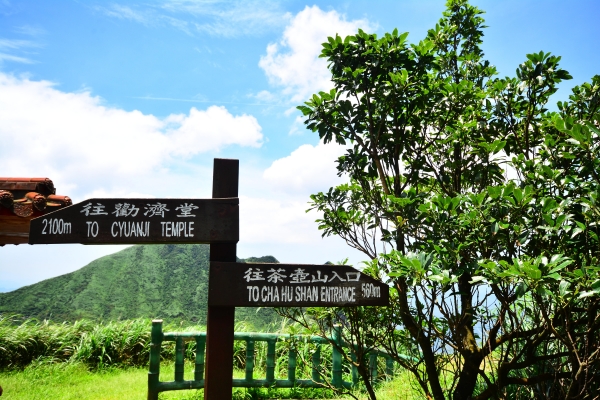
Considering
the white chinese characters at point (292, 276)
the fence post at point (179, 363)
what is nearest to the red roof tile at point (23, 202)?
the white chinese characters at point (292, 276)

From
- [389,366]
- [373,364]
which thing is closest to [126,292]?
[389,366]

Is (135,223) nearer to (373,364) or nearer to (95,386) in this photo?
(373,364)

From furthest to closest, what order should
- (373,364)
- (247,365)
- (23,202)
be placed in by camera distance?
1. (373,364)
2. (247,365)
3. (23,202)

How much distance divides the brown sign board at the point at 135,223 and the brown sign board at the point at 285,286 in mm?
293

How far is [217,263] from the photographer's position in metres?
3.52

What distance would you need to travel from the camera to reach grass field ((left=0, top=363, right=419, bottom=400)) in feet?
21.9

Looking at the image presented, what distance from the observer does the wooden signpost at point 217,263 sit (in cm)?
350

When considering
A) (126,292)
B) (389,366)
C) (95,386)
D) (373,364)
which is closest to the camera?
(373,364)

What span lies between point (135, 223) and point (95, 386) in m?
5.11

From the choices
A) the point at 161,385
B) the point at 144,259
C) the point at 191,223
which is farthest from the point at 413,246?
the point at 144,259

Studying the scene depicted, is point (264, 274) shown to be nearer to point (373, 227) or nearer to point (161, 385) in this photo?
point (373, 227)

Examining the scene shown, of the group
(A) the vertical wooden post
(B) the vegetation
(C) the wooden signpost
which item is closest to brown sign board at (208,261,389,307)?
(C) the wooden signpost

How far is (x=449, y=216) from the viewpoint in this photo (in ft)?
11.3

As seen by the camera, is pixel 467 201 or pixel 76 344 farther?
pixel 76 344
